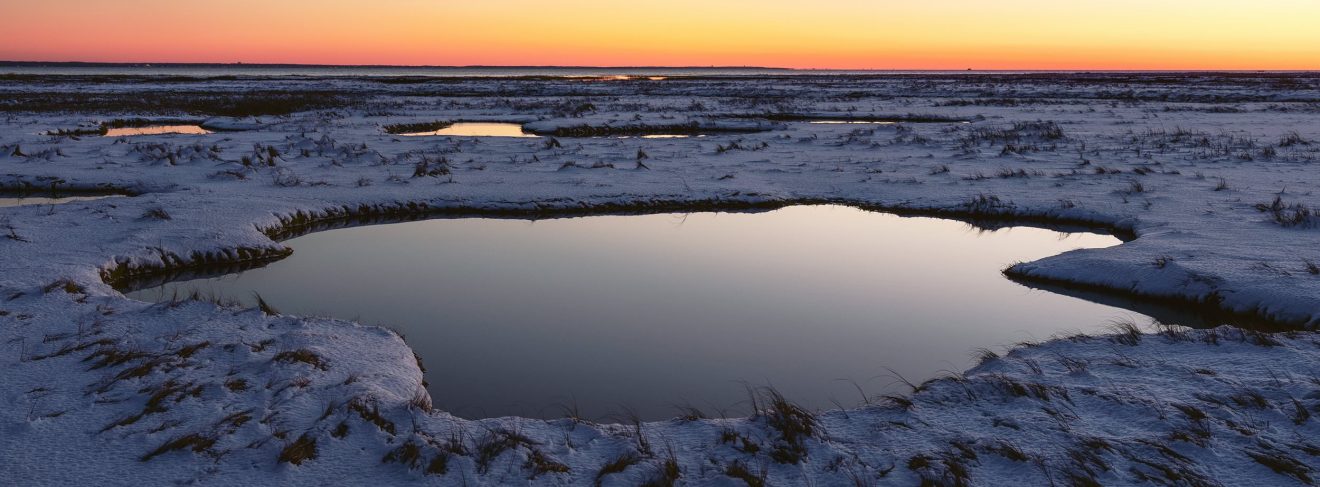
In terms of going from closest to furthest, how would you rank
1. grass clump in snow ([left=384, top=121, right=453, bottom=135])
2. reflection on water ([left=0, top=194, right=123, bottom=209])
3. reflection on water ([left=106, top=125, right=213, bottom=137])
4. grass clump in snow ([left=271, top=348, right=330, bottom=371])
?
grass clump in snow ([left=271, top=348, right=330, bottom=371]), reflection on water ([left=0, top=194, right=123, bottom=209]), reflection on water ([left=106, top=125, right=213, bottom=137]), grass clump in snow ([left=384, top=121, right=453, bottom=135])

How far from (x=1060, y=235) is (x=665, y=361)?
27.4 ft

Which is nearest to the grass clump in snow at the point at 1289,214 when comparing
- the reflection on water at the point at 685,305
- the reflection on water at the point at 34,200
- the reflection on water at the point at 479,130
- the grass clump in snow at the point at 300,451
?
the reflection on water at the point at 685,305

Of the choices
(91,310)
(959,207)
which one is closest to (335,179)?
(91,310)

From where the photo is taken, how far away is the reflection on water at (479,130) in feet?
94.3

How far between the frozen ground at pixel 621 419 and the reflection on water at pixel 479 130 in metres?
10.3

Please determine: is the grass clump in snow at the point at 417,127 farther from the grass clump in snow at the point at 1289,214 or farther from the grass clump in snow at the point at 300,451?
the grass clump in snow at the point at 1289,214

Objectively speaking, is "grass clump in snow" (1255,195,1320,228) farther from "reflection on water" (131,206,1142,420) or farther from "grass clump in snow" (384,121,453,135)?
"grass clump in snow" (384,121,453,135)

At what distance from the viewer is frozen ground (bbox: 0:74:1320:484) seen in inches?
177

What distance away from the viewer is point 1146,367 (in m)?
5.93

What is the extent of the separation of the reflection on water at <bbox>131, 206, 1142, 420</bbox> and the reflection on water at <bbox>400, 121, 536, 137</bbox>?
1629 cm

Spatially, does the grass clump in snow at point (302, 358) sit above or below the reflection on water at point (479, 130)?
below

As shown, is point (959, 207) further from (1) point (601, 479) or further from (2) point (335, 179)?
(2) point (335, 179)

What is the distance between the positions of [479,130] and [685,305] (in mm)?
23825

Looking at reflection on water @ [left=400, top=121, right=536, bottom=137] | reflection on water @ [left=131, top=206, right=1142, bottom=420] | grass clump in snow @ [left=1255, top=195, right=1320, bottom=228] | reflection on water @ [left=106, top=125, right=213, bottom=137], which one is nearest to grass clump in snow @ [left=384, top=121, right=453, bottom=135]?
reflection on water @ [left=400, top=121, right=536, bottom=137]
